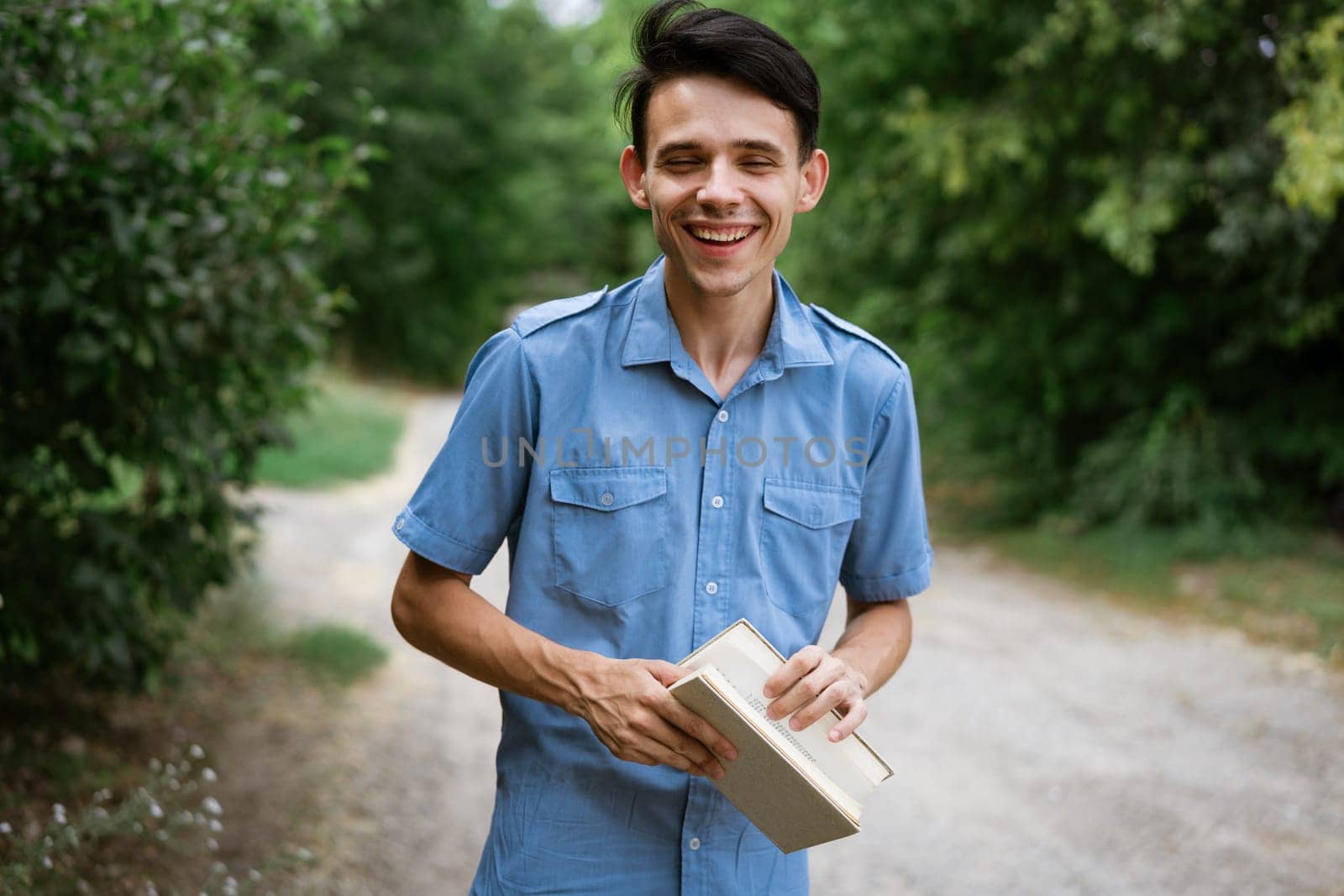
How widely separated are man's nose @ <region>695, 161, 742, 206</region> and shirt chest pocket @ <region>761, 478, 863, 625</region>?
46 centimetres

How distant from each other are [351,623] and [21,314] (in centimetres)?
376

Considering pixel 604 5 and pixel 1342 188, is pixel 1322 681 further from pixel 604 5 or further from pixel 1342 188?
pixel 604 5

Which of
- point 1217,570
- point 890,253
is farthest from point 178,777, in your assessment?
point 890,253

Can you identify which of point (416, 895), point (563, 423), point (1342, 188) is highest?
point (1342, 188)

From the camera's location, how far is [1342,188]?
6.76 meters

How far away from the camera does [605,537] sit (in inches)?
75.3

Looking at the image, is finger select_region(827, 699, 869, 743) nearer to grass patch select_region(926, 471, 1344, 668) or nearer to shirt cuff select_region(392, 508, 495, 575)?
shirt cuff select_region(392, 508, 495, 575)

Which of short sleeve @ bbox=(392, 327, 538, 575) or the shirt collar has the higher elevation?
the shirt collar

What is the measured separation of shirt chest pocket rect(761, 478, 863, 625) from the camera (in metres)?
1.99

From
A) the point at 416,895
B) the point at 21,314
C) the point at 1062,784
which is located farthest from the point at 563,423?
the point at 1062,784

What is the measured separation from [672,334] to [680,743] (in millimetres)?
668

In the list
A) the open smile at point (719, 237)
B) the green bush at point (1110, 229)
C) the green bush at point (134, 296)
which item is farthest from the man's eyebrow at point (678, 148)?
the green bush at point (1110, 229)

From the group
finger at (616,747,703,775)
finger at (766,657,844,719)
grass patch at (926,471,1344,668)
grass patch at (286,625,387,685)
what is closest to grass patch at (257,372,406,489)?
grass patch at (286,625,387,685)

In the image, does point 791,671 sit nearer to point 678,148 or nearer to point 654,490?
point 654,490
